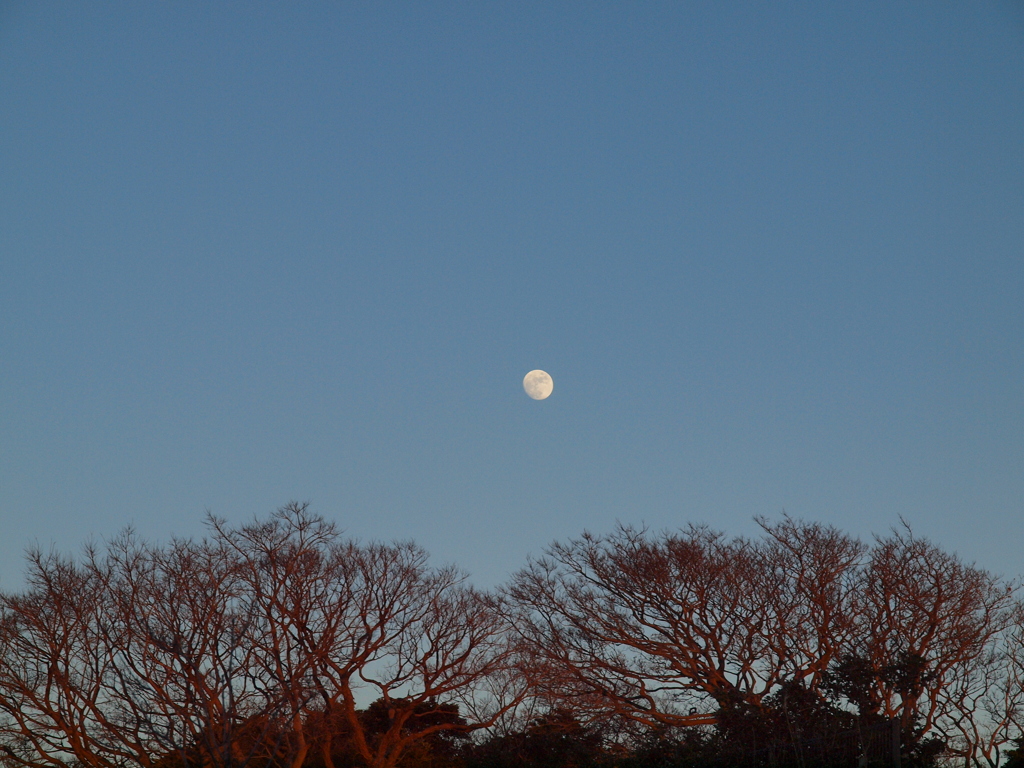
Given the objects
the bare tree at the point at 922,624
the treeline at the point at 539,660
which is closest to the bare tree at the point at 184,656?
the treeline at the point at 539,660

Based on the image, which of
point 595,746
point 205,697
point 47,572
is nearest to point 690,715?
point 595,746

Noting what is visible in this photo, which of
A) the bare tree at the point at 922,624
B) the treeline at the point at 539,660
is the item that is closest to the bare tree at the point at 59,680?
the treeline at the point at 539,660

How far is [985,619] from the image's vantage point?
30266 millimetres

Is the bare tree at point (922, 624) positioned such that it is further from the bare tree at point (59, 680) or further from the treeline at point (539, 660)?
the bare tree at point (59, 680)

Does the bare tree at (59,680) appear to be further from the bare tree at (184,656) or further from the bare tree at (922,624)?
the bare tree at (922,624)

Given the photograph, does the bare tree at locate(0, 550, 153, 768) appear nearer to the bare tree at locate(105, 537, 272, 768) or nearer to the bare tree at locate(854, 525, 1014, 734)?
the bare tree at locate(105, 537, 272, 768)

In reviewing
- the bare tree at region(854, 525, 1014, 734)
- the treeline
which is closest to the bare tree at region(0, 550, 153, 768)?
the treeline

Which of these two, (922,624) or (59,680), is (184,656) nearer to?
(59,680)

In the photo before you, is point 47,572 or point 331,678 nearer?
point 47,572

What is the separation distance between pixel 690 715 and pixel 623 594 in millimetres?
4585

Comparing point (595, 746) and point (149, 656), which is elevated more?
point (149, 656)

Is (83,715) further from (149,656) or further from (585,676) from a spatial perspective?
(585,676)

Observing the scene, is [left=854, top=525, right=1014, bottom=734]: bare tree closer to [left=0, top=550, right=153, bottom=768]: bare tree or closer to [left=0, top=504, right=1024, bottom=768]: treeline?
[left=0, top=504, right=1024, bottom=768]: treeline

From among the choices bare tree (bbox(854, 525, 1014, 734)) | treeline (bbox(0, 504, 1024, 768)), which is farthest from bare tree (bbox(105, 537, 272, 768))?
bare tree (bbox(854, 525, 1014, 734))
